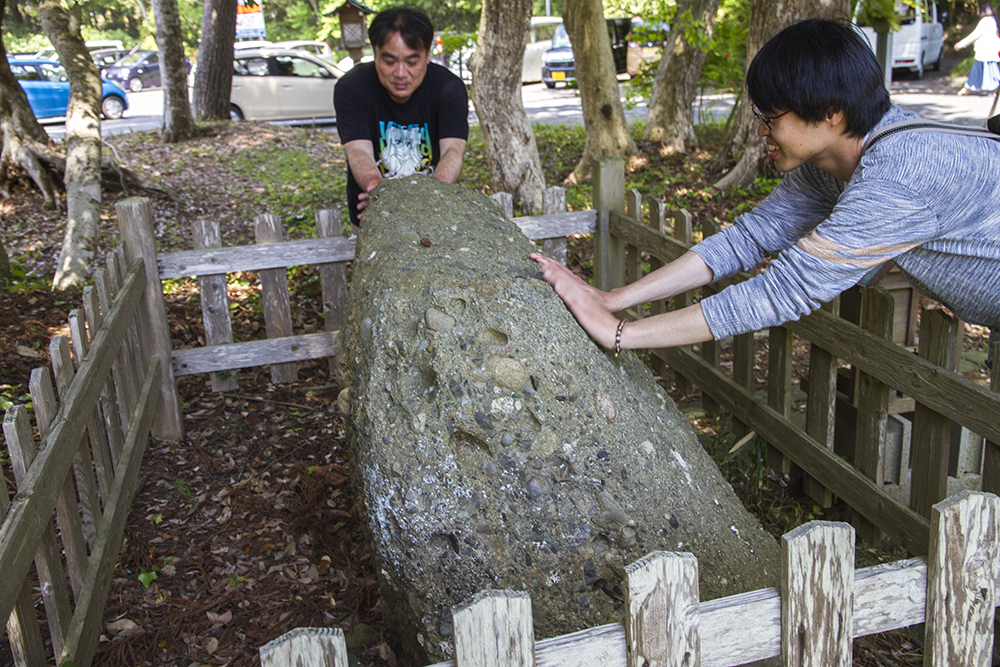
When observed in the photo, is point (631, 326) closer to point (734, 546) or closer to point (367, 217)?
point (734, 546)

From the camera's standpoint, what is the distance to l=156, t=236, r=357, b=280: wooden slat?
4.24m

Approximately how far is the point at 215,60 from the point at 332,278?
9.40m

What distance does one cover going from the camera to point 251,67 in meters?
16.5

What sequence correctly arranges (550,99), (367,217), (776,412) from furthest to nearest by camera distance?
1. (550,99)
2. (776,412)
3. (367,217)

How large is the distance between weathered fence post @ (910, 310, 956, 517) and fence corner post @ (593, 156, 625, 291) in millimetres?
2144

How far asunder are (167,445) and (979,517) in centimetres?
386

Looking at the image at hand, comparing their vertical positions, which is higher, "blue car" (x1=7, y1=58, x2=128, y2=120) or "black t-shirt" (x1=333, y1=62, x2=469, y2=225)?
"blue car" (x1=7, y1=58, x2=128, y2=120)

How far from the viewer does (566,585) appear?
2.00 meters

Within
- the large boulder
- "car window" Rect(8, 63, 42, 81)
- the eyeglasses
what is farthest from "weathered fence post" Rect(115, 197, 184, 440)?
"car window" Rect(8, 63, 42, 81)

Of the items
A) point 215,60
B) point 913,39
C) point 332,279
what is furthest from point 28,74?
point 913,39

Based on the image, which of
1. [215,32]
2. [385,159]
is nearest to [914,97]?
[215,32]

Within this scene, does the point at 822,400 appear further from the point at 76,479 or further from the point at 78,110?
the point at 78,110

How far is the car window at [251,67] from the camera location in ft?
53.7

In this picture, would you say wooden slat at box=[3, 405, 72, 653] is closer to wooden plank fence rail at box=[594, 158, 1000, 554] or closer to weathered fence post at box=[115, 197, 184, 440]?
weathered fence post at box=[115, 197, 184, 440]
